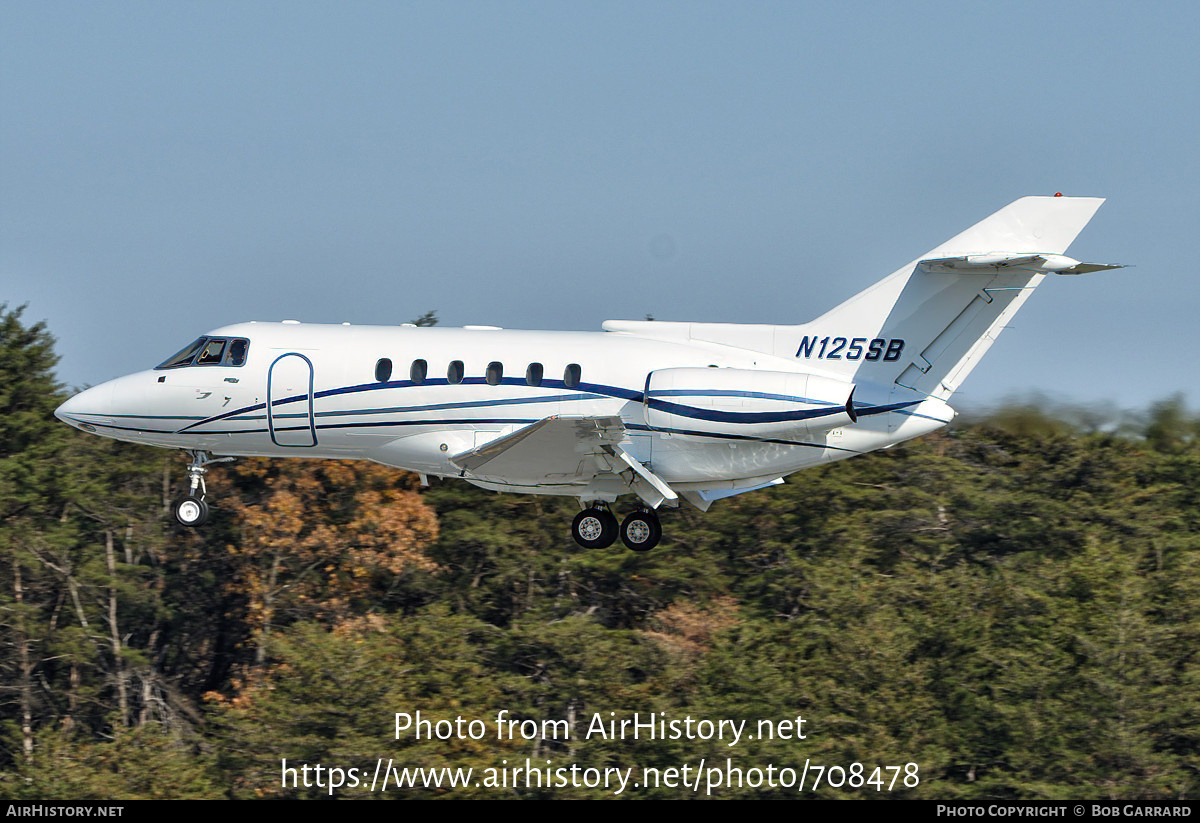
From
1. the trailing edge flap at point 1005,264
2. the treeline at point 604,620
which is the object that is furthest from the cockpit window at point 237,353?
the trailing edge flap at point 1005,264

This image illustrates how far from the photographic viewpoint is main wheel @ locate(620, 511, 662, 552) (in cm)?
2136

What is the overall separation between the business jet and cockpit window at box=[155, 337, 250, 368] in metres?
0.03

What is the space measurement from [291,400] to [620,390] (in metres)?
4.90

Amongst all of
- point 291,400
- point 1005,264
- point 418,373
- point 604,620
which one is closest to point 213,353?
point 291,400

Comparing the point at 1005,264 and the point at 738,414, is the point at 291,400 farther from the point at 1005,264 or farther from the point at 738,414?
the point at 1005,264

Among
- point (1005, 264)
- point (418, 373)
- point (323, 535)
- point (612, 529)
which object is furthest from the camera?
point (323, 535)

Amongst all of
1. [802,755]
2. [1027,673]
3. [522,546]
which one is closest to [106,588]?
[522,546]

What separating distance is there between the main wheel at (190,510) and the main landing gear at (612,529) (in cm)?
580

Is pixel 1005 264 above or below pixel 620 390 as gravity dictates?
above

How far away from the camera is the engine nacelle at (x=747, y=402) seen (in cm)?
1952

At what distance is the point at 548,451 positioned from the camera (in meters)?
20.3

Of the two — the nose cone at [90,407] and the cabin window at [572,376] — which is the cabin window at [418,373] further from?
the nose cone at [90,407]

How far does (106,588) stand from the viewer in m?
32.9
